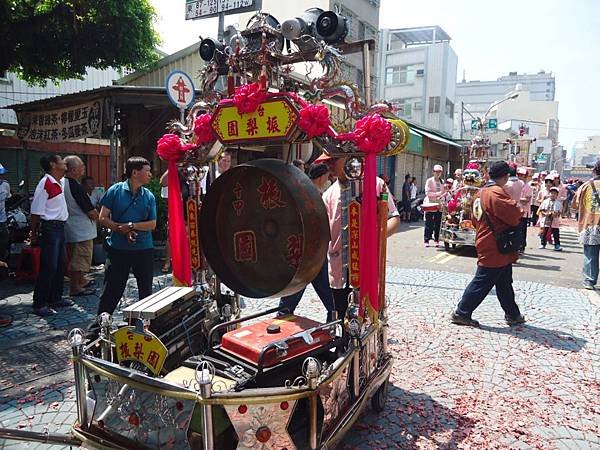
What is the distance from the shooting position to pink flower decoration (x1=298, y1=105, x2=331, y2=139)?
265cm

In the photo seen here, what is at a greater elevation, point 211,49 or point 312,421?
point 211,49

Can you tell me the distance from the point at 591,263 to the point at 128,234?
642 centimetres

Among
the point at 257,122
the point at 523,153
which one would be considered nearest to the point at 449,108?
the point at 523,153

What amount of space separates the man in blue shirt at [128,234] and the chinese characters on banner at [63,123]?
4.33 m

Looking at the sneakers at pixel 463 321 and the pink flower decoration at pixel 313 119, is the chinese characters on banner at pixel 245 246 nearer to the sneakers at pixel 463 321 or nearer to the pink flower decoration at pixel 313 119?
the pink flower decoration at pixel 313 119

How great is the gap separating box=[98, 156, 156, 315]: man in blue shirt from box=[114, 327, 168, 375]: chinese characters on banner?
64.0 inches

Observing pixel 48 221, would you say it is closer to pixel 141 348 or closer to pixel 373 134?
pixel 141 348

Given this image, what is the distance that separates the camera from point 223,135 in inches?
117

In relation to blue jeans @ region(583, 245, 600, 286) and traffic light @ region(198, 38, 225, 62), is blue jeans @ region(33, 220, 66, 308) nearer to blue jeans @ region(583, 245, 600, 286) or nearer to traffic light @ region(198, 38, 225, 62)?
traffic light @ region(198, 38, 225, 62)

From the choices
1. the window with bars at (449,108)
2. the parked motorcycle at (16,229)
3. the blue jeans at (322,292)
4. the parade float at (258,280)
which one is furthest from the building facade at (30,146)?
the window with bars at (449,108)

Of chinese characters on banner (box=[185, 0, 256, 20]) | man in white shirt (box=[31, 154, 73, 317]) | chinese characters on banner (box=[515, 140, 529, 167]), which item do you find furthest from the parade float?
chinese characters on banner (box=[515, 140, 529, 167])

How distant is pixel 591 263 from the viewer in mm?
6867

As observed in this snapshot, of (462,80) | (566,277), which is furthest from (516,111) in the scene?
(566,277)

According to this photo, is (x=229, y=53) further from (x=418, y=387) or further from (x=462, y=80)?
(x=462, y=80)
